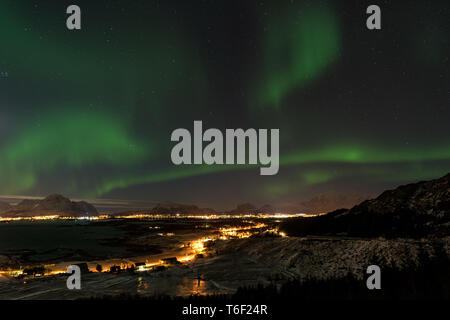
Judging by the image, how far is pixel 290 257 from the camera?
37000mm

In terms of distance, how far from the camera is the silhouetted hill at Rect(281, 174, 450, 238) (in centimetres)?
4125

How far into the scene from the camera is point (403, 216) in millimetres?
47500

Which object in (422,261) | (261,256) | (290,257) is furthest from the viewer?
(261,256)

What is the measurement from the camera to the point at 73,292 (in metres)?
27.5

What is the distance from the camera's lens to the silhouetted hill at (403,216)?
135 ft
